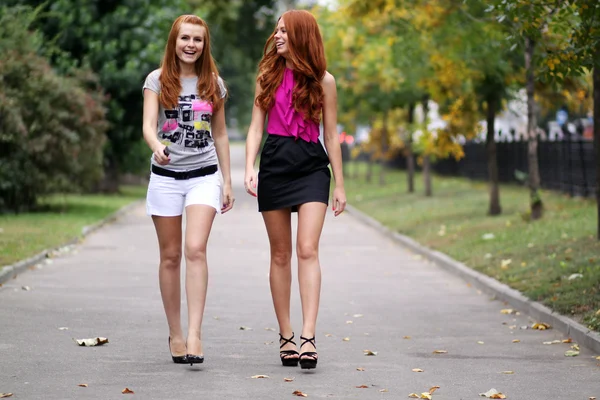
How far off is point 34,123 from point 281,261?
659 inches

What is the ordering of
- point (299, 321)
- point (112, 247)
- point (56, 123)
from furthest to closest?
point (56, 123) → point (112, 247) → point (299, 321)

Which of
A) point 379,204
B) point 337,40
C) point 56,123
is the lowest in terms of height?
point 379,204

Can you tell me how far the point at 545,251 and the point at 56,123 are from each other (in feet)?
40.4

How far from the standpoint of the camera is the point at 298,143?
7.25m

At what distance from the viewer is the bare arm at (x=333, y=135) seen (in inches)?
286

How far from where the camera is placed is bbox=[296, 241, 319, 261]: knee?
7.26 metres

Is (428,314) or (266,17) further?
(266,17)

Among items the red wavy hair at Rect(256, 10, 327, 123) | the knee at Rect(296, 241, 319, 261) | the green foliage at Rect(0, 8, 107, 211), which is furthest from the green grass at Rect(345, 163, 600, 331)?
the green foliage at Rect(0, 8, 107, 211)

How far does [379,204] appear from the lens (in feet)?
99.8

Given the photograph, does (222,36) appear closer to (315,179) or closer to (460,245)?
(460,245)

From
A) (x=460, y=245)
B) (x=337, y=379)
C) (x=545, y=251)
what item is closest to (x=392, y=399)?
(x=337, y=379)

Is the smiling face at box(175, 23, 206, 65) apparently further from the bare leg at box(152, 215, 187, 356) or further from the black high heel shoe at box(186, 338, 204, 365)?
the black high heel shoe at box(186, 338, 204, 365)

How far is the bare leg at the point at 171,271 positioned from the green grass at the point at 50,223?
6.29 meters

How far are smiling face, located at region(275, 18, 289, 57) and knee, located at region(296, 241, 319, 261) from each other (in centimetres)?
112
